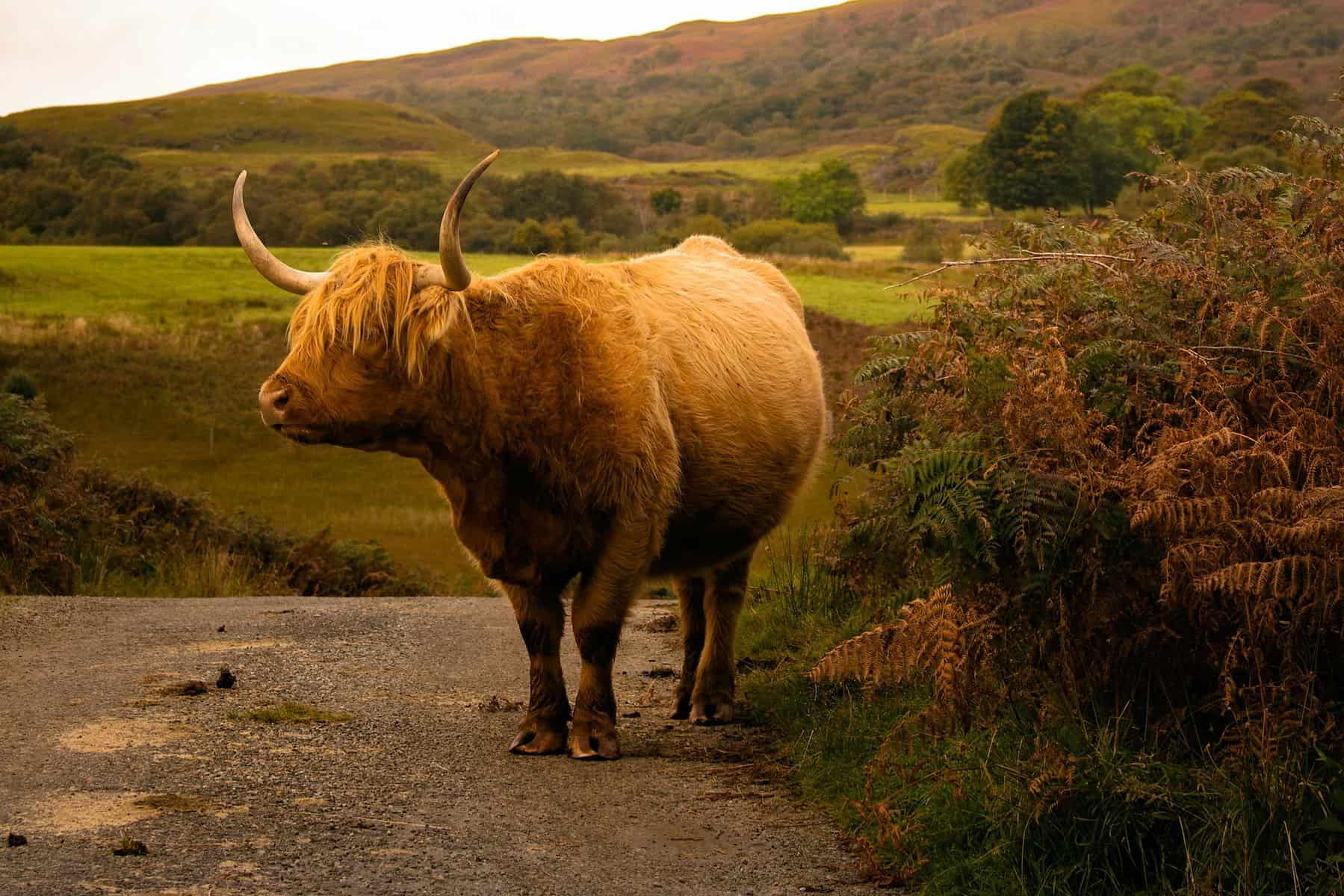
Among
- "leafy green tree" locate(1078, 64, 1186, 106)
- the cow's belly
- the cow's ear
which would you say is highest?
"leafy green tree" locate(1078, 64, 1186, 106)

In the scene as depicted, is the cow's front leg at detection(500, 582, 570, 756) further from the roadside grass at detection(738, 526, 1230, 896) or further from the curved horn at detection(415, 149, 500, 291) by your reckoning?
the curved horn at detection(415, 149, 500, 291)

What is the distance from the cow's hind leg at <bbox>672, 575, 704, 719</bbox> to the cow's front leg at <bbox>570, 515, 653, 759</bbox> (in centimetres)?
113

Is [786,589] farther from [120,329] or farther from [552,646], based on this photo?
[120,329]

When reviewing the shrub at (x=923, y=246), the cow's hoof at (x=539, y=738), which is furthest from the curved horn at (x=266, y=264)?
the shrub at (x=923, y=246)

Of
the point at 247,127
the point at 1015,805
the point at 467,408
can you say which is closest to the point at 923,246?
the point at 467,408

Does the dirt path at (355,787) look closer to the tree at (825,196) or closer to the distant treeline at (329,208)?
the distant treeline at (329,208)

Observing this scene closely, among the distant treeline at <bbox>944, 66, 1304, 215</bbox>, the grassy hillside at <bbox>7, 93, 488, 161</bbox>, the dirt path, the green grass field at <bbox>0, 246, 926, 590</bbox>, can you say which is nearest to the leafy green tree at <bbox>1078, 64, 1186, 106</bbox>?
the distant treeline at <bbox>944, 66, 1304, 215</bbox>

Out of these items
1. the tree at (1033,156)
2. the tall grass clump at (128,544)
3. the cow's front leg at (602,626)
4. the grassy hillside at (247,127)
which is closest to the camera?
the cow's front leg at (602,626)

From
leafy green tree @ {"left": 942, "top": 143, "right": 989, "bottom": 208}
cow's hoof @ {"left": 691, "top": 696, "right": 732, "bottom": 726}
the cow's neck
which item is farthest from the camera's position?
leafy green tree @ {"left": 942, "top": 143, "right": 989, "bottom": 208}

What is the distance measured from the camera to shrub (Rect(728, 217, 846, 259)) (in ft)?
221

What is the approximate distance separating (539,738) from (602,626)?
63 centimetres

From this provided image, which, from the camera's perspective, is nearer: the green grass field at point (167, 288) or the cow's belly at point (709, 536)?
the cow's belly at point (709, 536)

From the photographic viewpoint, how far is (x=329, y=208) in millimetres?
61750

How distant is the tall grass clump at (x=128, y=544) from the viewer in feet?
42.3
